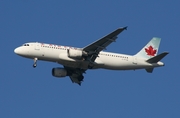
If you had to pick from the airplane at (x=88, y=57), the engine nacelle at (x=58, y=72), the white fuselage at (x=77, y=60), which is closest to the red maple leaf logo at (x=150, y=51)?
the airplane at (x=88, y=57)

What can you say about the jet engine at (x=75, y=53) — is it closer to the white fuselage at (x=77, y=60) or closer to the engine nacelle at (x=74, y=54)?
the engine nacelle at (x=74, y=54)

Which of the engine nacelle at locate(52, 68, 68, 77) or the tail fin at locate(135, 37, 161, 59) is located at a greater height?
the tail fin at locate(135, 37, 161, 59)

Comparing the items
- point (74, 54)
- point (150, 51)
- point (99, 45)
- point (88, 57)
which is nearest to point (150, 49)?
point (150, 51)

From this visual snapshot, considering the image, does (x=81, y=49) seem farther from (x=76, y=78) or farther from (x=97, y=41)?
(x=76, y=78)

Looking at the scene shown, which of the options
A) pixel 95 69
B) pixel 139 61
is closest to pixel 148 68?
pixel 139 61

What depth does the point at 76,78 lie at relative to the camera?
76.7 m

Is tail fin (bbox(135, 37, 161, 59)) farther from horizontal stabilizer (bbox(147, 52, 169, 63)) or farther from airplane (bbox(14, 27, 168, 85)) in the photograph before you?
horizontal stabilizer (bbox(147, 52, 169, 63))

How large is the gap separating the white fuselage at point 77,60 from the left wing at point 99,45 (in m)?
1.36

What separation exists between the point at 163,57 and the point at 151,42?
8.20m

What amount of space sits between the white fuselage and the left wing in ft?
4.47

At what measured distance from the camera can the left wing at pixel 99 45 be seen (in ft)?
215

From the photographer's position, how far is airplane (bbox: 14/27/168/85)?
68.4 m

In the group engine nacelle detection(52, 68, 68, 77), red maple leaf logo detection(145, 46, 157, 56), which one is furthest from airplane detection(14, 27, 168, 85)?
red maple leaf logo detection(145, 46, 157, 56)

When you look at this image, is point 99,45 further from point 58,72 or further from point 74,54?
point 58,72
